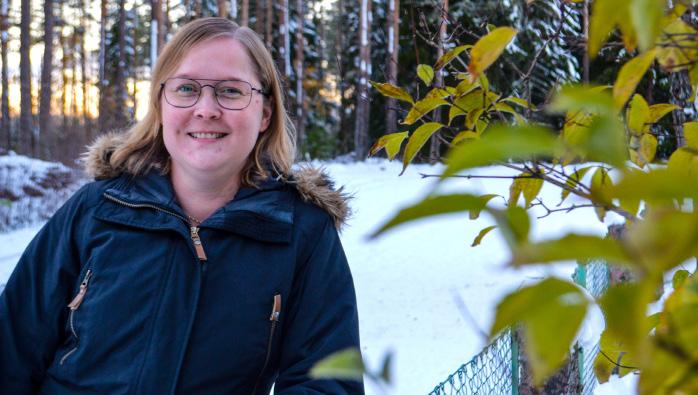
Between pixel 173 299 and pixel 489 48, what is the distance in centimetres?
131

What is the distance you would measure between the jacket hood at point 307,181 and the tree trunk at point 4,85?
63.1 feet

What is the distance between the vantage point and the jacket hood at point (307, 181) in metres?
1.96

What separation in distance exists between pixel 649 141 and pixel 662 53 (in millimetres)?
454

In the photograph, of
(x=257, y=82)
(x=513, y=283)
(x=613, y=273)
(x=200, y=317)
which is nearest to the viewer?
(x=200, y=317)

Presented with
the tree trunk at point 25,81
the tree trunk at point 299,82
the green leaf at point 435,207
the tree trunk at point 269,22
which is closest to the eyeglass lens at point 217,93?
the green leaf at point 435,207

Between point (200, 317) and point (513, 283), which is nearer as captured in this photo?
point (200, 317)

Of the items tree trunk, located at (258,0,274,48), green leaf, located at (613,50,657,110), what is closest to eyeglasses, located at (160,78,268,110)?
green leaf, located at (613,50,657,110)

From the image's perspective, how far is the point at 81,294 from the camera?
1.79 m

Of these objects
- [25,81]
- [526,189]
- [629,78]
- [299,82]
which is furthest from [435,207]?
[299,82]

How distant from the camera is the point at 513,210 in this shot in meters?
0.38

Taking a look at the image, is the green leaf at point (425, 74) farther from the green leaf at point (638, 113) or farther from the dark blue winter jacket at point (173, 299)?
the dark blue winter jacket at point (173, 299)

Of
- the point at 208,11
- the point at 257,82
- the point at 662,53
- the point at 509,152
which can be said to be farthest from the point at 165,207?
the point at 208,11

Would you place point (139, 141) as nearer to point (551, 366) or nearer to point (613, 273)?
point (551, 366)

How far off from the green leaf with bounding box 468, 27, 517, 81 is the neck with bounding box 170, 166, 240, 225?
4.54 feet
